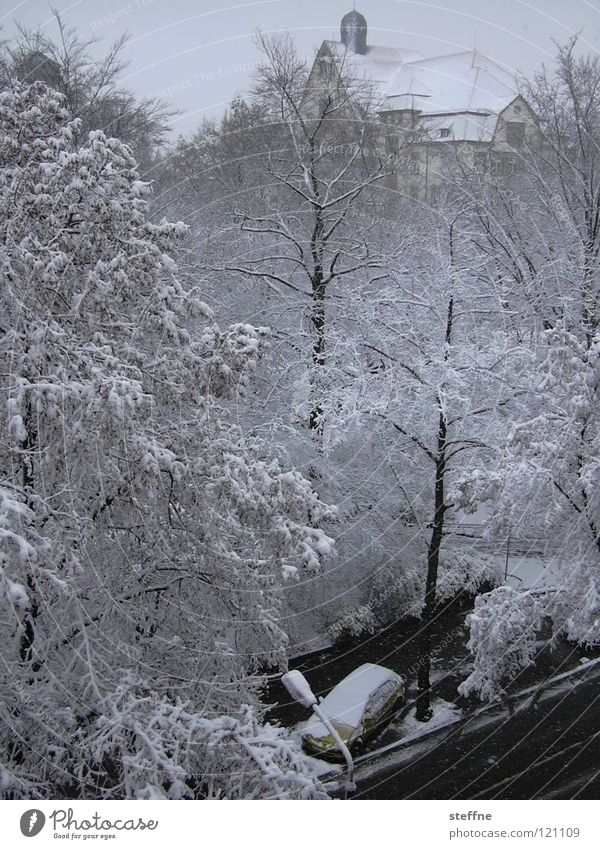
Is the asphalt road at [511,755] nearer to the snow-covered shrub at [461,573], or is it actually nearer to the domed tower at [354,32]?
the snow-covered shrub at [461,573]

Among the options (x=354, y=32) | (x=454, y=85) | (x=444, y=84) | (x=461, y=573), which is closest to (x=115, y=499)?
(x=354, y=32)

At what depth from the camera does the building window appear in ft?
35.5

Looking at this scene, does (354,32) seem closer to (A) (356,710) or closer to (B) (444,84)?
(B) (444,84)

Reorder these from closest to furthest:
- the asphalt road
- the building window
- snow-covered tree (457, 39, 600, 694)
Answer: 1. snow-covered tree (457, 39, 600, 694)
2. the asphalt road
3. the building window

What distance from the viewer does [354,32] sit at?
872cm

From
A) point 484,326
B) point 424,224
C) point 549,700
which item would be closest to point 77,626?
point 549,700

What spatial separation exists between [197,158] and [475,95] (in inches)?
198

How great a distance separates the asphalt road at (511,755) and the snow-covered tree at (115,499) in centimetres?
367

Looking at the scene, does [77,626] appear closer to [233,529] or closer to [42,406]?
[233,529]

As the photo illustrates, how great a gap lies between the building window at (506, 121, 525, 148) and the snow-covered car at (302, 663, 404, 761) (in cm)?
830

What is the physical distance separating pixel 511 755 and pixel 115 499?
614 cm

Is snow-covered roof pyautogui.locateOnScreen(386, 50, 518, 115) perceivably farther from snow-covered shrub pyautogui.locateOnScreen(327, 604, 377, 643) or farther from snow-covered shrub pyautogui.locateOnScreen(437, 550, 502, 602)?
snow-covered shrub pyautogui.locateOnScreen(327, 604, 377, 643)
